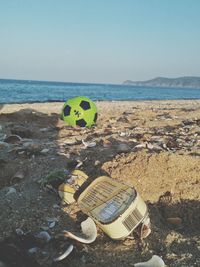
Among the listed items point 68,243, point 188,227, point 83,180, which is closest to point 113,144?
point 83,180

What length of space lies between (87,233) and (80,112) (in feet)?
17.7

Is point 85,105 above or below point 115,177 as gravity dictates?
above

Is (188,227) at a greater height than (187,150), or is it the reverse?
(187,150)

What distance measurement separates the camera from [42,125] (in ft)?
31.5

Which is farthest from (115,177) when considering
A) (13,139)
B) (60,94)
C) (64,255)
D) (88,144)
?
(60,94)

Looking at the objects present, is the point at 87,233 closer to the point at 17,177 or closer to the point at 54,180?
the point at 54,180

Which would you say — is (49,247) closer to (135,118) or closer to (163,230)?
(163,230)

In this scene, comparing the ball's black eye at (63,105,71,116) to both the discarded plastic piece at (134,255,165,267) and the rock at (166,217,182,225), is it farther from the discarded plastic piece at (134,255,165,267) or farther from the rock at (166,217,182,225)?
the discarded plastic piece at (134,255,165,267)

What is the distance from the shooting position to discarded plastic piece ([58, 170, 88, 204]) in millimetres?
4266

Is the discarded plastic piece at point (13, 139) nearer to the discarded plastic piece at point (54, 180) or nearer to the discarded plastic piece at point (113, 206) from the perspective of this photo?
the discarded plastic piece at point (54, 180)

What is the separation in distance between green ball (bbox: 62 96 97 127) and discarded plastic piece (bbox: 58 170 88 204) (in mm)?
4456

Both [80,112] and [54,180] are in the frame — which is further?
[80,112]

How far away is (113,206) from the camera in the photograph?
369 centimetres

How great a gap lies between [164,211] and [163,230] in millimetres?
485
